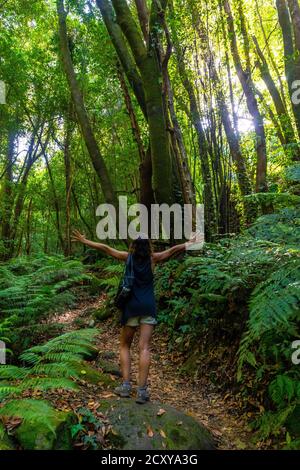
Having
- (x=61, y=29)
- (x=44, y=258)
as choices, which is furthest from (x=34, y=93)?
(x=44, y=258)

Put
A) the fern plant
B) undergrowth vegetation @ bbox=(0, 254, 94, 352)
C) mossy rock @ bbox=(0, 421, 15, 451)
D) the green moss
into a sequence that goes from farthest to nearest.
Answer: undergrowth vegetation @ bbox=(0, 254, 94, 352)
the fern plant
the green moss
mossy rock @ bbox=(0, 421, 15, 451)

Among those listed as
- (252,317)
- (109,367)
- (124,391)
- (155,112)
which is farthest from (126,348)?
(155,112)

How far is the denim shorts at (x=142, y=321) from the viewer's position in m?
4.25

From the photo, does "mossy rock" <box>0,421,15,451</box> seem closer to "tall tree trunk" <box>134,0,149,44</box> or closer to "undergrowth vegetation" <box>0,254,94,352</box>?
"undergrowth vegetation" <box>0,254,94,352</box>

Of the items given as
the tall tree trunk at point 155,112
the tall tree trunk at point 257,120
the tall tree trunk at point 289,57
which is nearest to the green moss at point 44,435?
the tall tree trunk at point 155,112

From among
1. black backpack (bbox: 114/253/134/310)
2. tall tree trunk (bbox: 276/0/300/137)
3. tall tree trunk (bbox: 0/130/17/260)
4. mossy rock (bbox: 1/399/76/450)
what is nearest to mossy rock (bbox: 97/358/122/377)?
black backpack (bbox: 114/253/134/310)

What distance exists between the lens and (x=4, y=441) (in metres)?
2.93

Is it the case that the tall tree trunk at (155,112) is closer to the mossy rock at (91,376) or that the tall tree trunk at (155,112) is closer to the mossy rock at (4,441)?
the mossy rock at (91,376)

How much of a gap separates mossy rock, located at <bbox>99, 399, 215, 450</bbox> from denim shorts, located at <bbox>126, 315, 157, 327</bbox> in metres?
0.78

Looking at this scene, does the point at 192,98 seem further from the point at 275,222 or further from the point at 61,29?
the point at 61,29

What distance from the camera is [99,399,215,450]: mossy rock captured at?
3434 mm

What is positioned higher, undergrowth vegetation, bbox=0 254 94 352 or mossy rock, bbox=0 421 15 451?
undergrowth vegetation, bbox=0 254 94 352

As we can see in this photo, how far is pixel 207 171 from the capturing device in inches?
352

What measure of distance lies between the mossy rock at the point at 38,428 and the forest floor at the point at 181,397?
542 millimetres
